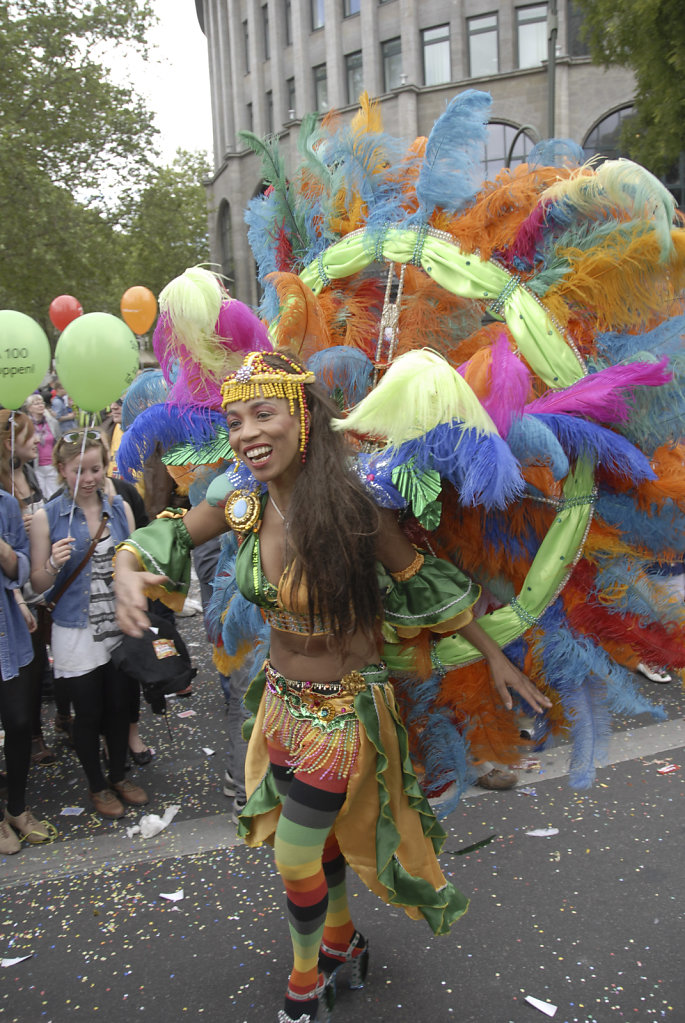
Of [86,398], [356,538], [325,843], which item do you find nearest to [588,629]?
[356,538]

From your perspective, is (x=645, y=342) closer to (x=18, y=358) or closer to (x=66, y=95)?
(x=18, y=358)

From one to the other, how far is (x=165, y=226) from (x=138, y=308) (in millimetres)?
12234

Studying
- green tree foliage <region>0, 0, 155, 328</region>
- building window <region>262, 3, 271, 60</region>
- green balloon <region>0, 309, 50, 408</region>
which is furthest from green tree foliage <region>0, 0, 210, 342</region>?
building window <region>262, 3, 271, 60</region>

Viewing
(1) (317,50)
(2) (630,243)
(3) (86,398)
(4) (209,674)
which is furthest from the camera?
(1) (317,50)

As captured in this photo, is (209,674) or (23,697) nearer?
(23,697)

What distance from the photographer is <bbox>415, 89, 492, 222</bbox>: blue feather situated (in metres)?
2.66

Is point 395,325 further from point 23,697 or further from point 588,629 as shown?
point 23,697

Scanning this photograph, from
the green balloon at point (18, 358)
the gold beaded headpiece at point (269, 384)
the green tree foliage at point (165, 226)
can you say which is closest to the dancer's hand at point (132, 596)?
the gold beaded headpiece at point (269, 384)

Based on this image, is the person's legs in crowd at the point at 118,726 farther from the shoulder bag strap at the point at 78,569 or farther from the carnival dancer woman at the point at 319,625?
the carnival dancer woman at the point at 319,625

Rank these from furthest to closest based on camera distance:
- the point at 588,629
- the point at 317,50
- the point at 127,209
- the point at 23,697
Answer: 1. the point at 317,50
2. the point at 127,209
3. the point at 23,697
4. the point at 588,629

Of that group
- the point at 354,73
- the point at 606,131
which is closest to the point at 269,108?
the point at 354,73

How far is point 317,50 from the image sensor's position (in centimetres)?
2812

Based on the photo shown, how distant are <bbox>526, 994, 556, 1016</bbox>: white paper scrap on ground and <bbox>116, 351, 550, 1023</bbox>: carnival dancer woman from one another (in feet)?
1.22

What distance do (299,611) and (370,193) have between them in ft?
4.88
